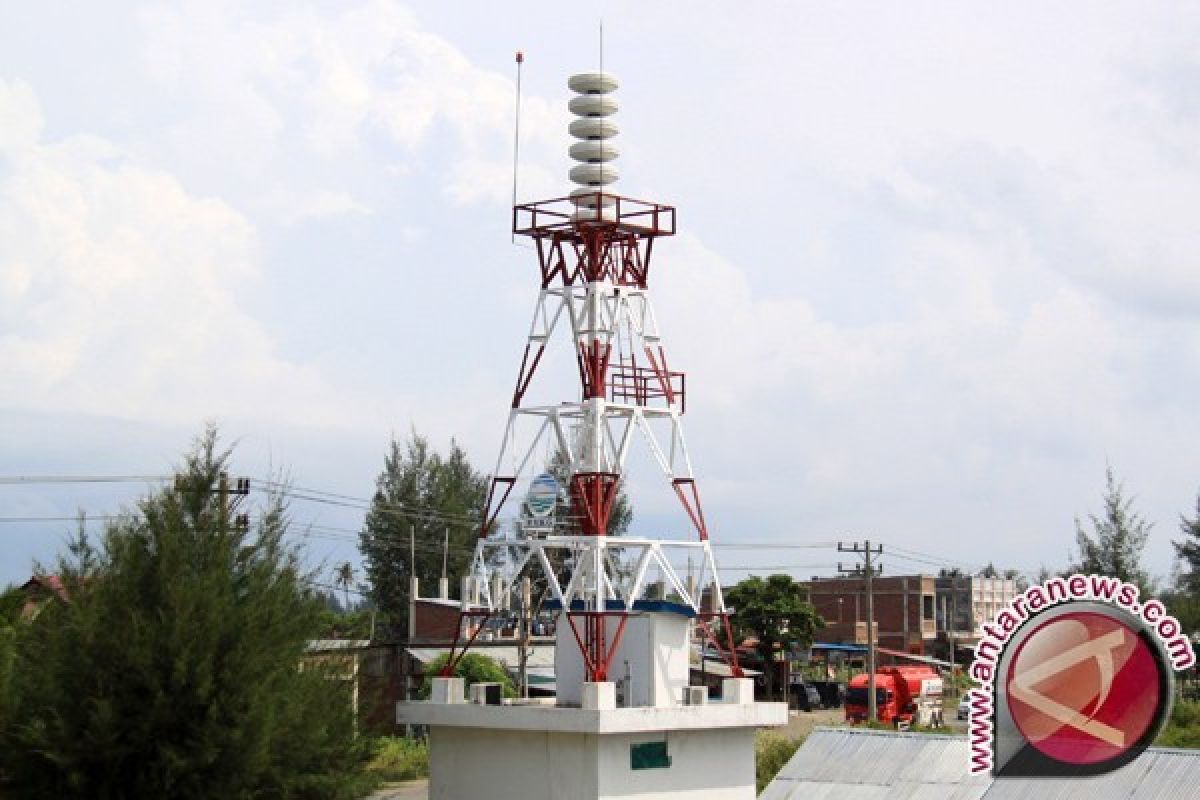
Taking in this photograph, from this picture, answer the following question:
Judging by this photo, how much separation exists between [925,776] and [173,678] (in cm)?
1404

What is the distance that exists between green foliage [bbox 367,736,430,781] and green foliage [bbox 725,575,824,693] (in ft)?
78.2

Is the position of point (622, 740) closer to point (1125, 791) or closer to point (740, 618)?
point (1125, 791)

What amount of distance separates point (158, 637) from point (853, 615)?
80678 millimetres

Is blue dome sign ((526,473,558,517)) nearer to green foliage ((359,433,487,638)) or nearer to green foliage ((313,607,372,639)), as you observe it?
green foliage ((313,607,372,639))

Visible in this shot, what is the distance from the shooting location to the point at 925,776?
31.7 metres

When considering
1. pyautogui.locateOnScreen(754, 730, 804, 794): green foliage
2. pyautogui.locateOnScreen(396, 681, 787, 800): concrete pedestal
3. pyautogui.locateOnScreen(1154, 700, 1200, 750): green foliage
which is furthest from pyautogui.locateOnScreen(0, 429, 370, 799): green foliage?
pyautogui.locateOnScreen(1154, 700, 1200, 750): green foliage

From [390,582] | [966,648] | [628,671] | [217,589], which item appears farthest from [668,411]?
[966,648]

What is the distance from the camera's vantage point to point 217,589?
2911cm

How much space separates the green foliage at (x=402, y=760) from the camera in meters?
49.3

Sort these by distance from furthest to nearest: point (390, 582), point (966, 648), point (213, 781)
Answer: point (966, 648), point (390, 582), point (213, 781)

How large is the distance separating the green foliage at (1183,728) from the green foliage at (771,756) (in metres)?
9.74

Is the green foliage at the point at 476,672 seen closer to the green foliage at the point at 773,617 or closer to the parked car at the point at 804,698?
the green foliage at the point at 773,617

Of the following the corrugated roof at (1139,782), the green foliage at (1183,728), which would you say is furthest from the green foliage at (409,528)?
the corrugated roof at (1139,782)

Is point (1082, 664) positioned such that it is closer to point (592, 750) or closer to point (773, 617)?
point (592, 750)
